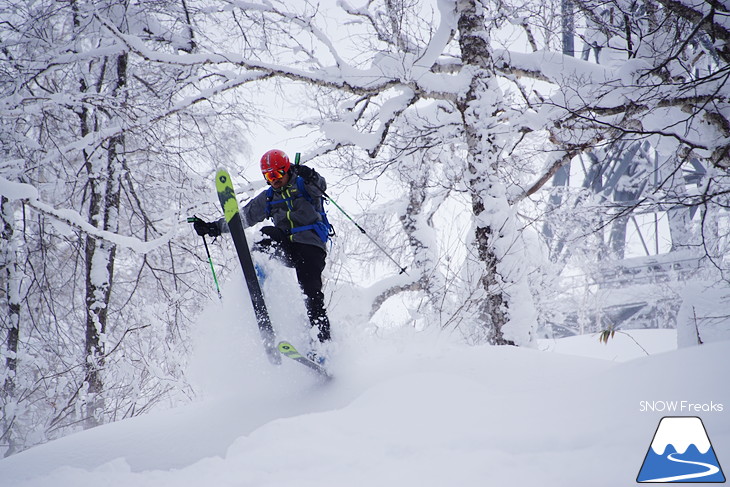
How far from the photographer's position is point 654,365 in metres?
2.18

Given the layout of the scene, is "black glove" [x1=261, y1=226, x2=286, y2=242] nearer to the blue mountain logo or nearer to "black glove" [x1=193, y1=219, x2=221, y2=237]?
"black glove" [x1=193, y1=219, x2=221, y2=237]

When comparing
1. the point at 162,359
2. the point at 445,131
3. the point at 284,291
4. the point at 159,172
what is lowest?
the point at 162,359

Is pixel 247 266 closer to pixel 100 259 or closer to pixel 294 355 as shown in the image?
pixel 294 355

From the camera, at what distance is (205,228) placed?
360 centimetres

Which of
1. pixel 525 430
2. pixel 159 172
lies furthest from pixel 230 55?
pixel 525 430

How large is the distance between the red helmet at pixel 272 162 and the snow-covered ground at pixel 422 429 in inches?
73.1

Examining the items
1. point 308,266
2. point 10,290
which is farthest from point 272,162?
point 10,290

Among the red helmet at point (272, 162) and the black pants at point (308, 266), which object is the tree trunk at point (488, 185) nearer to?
the black pants at point (308, 266)

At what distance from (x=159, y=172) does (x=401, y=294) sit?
500 cm

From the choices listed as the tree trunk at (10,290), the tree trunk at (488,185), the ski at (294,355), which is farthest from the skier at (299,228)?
the tree trunk at (10,290)

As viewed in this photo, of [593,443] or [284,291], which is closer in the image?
[593,443]

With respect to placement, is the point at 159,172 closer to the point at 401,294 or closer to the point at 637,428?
the point at 401,294

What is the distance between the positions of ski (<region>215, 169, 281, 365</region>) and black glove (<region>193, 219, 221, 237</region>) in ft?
0.51

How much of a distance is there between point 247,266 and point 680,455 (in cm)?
308
